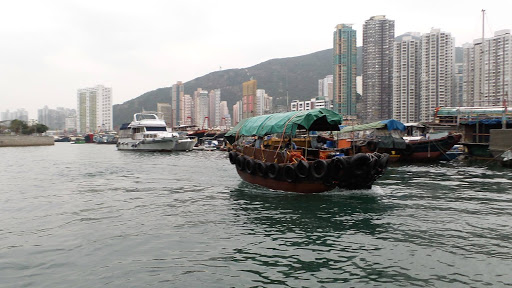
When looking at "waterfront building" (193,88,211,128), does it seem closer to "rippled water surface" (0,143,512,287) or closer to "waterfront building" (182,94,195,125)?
"waterfront building" (182,94,195,125)

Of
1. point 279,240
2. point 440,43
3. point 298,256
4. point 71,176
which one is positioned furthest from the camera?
point 440,43

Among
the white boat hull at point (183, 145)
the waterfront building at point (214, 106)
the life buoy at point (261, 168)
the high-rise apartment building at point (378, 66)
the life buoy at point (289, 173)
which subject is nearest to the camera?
the life buoy at point (289, 173)

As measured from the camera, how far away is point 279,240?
737cm

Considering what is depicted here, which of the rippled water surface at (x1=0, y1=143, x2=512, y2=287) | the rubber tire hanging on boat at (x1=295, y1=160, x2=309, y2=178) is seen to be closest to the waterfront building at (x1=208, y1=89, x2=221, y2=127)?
the rippled water surface at (x1=0, y1=143, x2=512, y2=287)

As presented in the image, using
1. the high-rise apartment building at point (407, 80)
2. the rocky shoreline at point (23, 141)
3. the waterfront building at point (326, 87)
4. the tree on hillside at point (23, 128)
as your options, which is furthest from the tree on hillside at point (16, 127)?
the high-rise apartment building at point (407, 80)

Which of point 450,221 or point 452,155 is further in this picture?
point 452,155

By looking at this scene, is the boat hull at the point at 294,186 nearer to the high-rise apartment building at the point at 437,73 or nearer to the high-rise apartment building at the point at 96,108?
the high-rise apartment building at the point at 437,73

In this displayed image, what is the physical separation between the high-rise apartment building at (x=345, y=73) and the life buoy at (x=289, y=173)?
61.6 meters

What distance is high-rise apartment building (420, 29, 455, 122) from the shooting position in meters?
58.3

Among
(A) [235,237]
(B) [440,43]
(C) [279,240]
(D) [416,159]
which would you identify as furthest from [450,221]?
(B) [440,43]

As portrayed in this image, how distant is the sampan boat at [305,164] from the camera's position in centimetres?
1086

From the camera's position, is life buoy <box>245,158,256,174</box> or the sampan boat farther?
life buoy <box>245,158,256,174</box>

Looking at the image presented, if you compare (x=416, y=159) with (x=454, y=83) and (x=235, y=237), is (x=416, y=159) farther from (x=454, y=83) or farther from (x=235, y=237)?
(x=454, y=83)

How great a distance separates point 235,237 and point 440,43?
200 ft
